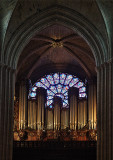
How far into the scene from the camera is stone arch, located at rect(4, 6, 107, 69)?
80.6 feet

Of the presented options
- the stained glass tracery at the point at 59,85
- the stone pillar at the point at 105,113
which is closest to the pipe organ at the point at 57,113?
the stained glass tracery at the point at 59,85

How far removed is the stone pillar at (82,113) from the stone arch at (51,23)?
245 inches

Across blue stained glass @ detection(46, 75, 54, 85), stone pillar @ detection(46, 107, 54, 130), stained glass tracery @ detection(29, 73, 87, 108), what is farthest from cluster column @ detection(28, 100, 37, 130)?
blue stained glass @ detection(46, 75, 54, 85)

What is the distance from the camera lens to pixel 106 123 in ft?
75.4

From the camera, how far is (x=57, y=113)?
29.7 metres

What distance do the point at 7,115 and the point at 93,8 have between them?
24.0 ft

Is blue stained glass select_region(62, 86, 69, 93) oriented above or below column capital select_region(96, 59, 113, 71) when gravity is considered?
below

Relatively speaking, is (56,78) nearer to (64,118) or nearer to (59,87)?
(59,87)

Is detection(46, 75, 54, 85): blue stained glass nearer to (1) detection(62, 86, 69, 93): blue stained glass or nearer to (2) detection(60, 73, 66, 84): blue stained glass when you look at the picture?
(2) detection(60, 73, 66, 84): blue stained glass

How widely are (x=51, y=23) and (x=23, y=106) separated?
22.8 ft

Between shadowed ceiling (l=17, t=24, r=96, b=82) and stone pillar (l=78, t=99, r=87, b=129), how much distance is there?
6.66 feet

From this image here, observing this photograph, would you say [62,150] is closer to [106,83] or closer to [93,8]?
[106,83]

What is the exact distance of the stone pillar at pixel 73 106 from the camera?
97.0ft

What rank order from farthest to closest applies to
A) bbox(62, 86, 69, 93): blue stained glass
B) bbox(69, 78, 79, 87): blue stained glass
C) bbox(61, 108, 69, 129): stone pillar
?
1. bbox(69, 78, 79, 87): blue stained glass
2. bbox(62, 86, 69, 93): blue stained glass
3. bbox(61, 108, 69, 129): stone pillar
